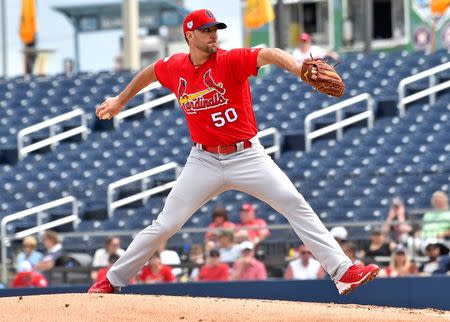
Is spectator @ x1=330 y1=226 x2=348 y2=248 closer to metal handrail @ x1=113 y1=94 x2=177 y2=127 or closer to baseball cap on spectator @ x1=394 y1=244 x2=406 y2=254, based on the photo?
baseball cap on spectator @ x1=394 y1=244 x2=406 y2=254

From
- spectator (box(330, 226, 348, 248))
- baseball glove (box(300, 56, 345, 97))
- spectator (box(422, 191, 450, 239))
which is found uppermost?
baseball glove (box(300, 56, 345, 97))

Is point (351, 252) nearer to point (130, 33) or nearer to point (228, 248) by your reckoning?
point (228, 248)

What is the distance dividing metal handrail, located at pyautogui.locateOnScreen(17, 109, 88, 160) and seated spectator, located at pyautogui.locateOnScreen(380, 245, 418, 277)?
8.87 m

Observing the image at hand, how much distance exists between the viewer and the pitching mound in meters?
7.76

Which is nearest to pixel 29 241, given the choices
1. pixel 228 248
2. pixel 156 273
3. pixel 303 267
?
pixel 156 273

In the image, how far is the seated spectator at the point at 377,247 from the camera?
13031mm

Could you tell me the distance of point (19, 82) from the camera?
22.7 meters

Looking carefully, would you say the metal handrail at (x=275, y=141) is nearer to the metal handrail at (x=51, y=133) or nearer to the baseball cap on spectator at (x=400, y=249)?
the metal handrail at (x=51, y=133)

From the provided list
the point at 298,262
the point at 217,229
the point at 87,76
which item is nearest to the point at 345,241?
the point at 298,262

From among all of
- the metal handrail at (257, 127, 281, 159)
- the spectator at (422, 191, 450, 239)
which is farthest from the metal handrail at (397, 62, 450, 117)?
the spectator at (422, 191, 450, 239)

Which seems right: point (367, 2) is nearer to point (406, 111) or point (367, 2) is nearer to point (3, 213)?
point (406, 111)

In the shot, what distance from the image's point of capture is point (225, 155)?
8062 millimetres

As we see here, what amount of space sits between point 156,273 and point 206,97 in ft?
17.9

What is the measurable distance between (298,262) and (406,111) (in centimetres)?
630
